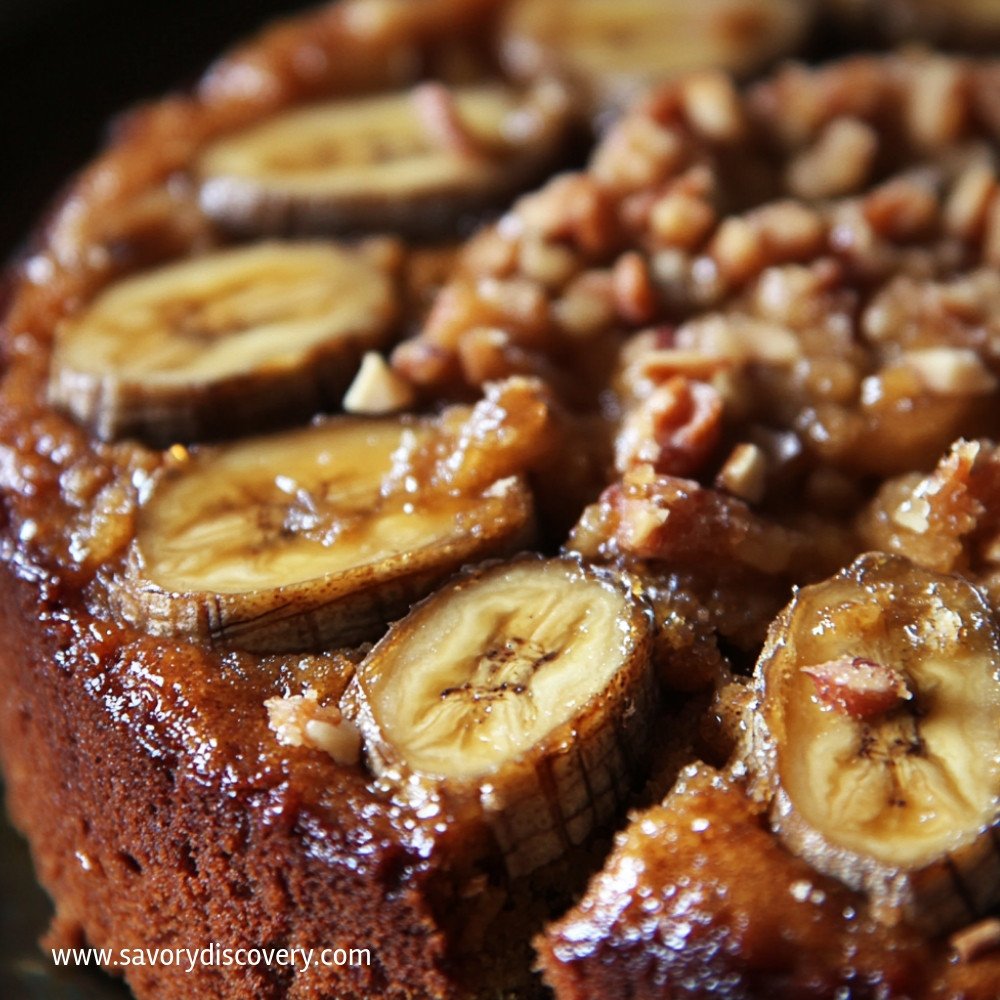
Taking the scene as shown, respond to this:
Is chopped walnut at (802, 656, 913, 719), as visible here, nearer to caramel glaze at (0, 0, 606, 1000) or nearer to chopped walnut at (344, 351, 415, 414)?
caramel glaze at (0, 0, 606, 1000)

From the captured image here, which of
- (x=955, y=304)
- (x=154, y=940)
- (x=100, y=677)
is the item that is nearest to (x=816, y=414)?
(x=955, y=304)

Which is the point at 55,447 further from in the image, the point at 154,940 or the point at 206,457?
the point at 154,940

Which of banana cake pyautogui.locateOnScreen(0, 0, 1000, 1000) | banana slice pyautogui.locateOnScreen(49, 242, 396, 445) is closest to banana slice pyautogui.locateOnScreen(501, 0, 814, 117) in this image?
banana cake pyautogui.locateOnScreen(0, 0, 1000, 1000)

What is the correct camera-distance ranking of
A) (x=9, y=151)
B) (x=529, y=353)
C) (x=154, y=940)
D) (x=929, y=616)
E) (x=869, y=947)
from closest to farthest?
(x=869, y=947) → (x=929, y=616) → (x=154, y=940) → (x=529, y=353) → (x=9, y=151)

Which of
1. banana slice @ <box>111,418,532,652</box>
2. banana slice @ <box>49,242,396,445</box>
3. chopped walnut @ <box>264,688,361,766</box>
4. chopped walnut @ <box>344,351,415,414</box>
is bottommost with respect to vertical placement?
chopped walnut @ <box>264,688,361,766</box>

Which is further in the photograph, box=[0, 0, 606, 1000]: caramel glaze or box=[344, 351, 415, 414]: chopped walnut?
box=[344, 351, 415, 414]: chopped walnut

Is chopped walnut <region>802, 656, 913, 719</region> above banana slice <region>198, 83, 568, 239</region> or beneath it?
beneath

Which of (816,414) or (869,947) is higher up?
(816,414)

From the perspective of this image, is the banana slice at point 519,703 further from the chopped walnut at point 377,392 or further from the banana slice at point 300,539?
the chopped walnut at point 377,392
